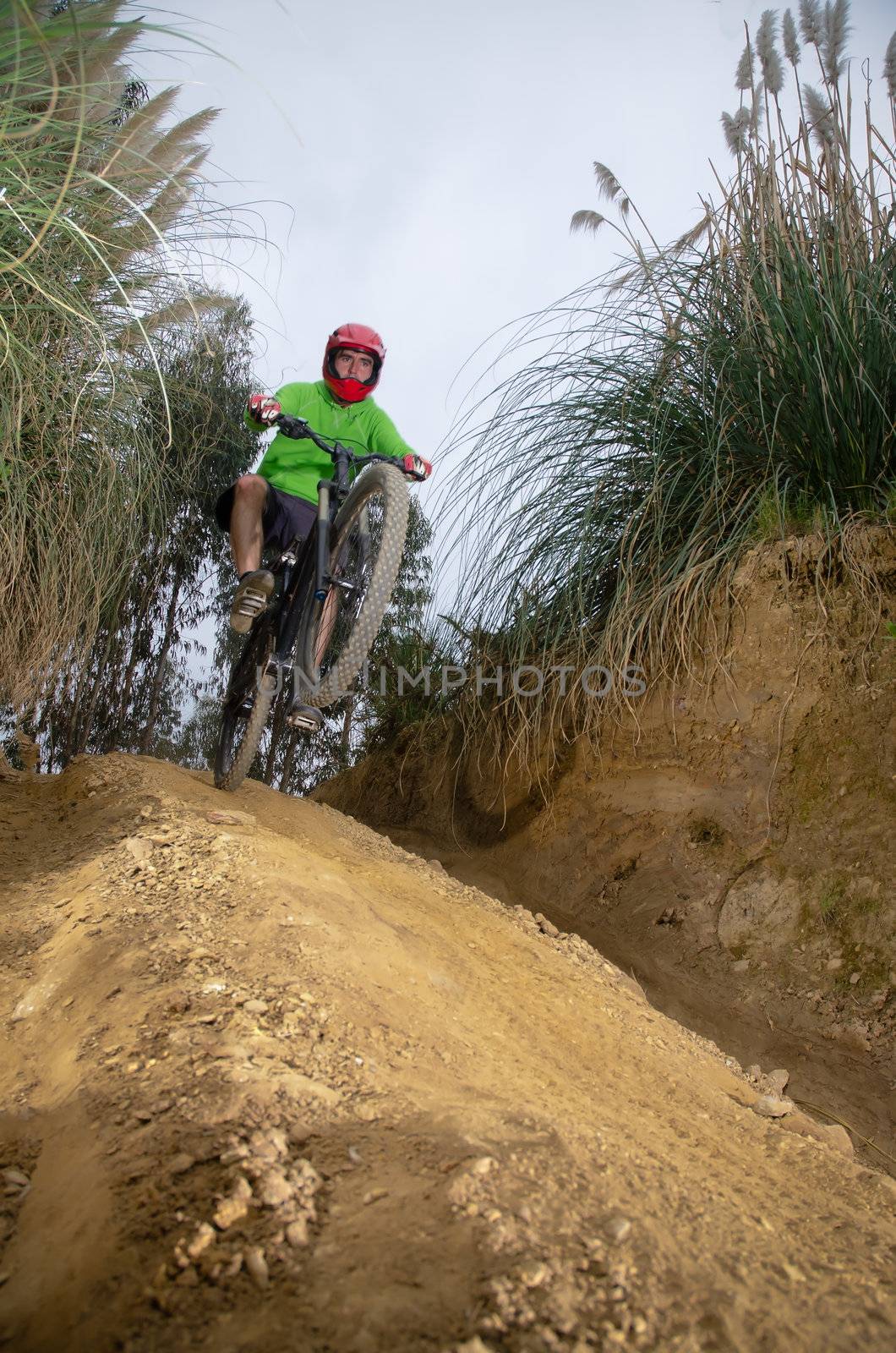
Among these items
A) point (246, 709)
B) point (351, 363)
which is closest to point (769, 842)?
point (246, 709)

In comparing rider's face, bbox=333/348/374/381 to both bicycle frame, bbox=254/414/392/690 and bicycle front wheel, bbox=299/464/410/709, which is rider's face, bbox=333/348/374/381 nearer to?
bicycle frame, bbox=254/414/392/690

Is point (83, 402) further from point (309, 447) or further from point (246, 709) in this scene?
point (246, 709)

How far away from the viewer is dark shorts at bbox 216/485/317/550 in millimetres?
3699

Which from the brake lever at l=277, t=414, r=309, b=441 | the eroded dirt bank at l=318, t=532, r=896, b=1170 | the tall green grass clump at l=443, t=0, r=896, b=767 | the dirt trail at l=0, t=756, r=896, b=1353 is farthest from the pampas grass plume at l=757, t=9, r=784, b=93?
the dirt trail at l=0, t=756, r=896, b=1353

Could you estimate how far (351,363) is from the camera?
12.3ft

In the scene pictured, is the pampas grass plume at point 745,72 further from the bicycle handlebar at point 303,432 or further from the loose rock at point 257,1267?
the loose rock at point 257,1267

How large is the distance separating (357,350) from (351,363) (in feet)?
0.18

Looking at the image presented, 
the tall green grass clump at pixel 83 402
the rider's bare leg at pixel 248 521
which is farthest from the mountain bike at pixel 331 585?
the tall green grass clump at pixel 83 402

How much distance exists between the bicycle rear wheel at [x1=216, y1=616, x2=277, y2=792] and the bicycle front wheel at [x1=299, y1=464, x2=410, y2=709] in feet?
0.98

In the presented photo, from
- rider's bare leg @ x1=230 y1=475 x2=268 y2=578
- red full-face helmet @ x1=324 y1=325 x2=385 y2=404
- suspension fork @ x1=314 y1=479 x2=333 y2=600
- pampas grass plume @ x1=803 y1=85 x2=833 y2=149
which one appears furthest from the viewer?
Result: pampas grass plume @ x1=803 y1=85 x2=833 y2=149

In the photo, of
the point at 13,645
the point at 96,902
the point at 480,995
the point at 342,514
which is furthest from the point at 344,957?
the point at 13,645

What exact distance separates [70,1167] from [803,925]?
9.58 ft

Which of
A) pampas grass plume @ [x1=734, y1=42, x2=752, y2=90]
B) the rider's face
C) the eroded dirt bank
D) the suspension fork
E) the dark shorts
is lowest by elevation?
the eroded dirt bank

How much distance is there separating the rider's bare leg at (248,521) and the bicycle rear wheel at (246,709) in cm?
28
